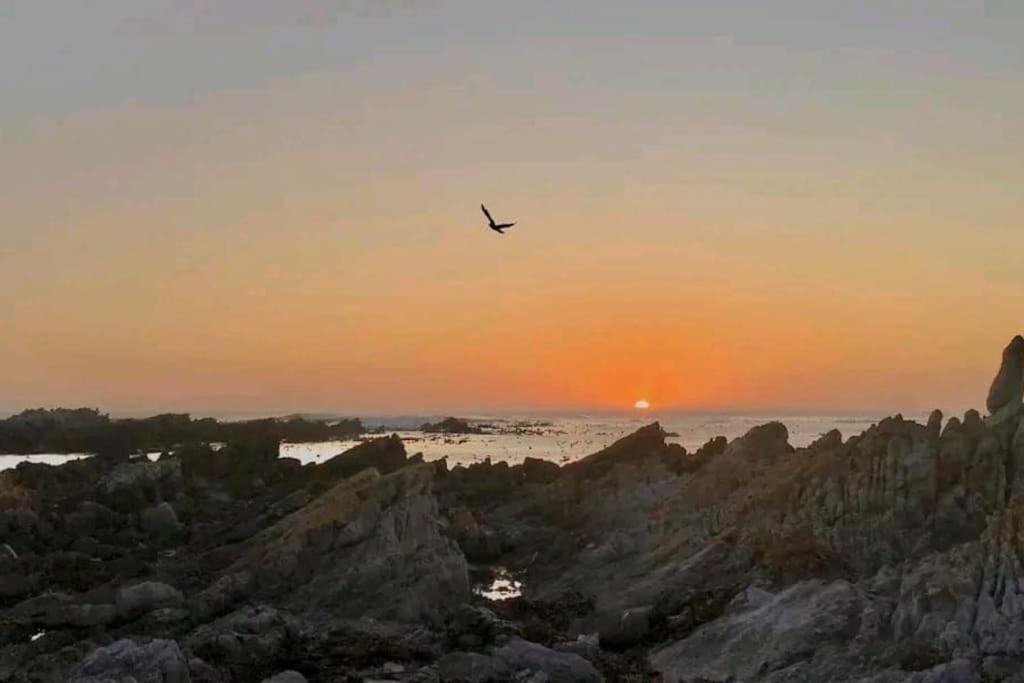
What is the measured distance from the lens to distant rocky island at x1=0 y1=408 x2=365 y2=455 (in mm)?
108938

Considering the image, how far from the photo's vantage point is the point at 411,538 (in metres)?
31.3

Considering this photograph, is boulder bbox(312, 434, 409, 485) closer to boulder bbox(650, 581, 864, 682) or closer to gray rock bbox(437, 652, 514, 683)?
boulder bbox(650, 581, 864, 682)

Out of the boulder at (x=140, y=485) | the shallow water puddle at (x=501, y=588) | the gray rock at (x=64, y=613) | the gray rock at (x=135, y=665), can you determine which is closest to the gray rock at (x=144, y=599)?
the gray rock at (x=64, y=613)

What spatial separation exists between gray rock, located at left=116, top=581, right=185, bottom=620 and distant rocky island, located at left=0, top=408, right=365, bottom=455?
74.5m

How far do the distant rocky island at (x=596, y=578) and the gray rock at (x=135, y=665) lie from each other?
1.9 inches

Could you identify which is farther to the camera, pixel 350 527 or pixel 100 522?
pixel 100 522

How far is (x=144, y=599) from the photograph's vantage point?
28594 millimetres

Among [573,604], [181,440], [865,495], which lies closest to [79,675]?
[573,604]

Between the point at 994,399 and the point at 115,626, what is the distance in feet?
93.4

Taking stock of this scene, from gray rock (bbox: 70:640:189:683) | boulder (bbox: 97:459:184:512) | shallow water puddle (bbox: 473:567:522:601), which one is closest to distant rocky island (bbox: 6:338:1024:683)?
gray rock (bbox: 70:640:189:683)

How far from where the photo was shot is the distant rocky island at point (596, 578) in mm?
20547

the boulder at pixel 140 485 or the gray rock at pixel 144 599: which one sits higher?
the boulder at pixel 140 485

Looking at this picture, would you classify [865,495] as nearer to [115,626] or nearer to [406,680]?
[406,680]

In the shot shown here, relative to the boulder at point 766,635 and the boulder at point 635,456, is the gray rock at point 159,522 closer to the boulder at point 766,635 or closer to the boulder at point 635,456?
the boulder at point 635,456
